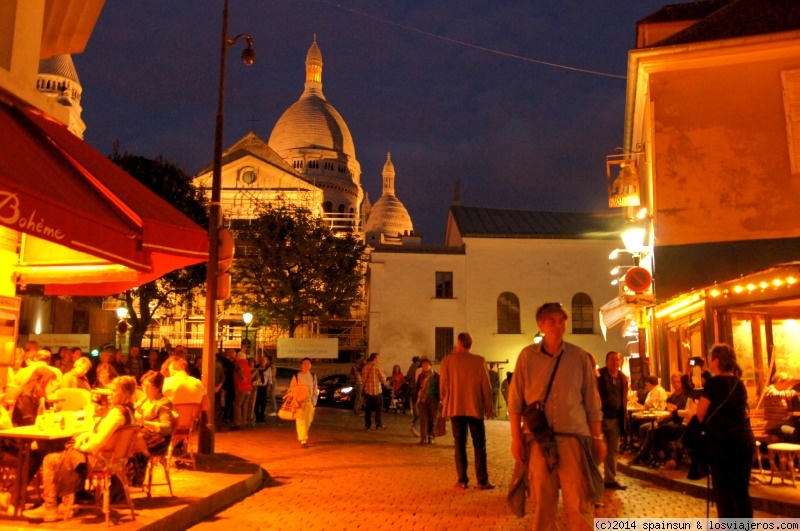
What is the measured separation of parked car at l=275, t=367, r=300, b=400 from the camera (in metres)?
25.0

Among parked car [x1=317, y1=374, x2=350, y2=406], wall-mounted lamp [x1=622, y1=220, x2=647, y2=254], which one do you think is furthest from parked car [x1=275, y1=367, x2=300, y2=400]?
wall-mounted lamp [x1=622, y1=220, x2=647, y2=254]

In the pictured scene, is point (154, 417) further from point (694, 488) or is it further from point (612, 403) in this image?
point (694, 488)

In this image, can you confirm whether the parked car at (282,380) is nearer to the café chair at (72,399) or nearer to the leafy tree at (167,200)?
the leafy tree at (167,200)

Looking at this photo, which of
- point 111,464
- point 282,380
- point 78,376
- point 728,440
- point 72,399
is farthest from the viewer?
point 282,380

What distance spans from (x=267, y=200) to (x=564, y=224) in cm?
2289

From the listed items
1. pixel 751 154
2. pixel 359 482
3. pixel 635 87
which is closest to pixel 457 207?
pixel 635 87

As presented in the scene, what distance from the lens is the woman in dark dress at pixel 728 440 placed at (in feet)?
19.6

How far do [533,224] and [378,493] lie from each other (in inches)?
1278

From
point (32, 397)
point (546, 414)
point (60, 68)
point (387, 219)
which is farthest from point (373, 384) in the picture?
point (387, 219)

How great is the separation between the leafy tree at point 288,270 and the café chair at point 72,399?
29687 mm

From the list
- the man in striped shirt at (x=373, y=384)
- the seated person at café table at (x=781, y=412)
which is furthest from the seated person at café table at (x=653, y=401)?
the man in striped shirt at (x=373, y=384)

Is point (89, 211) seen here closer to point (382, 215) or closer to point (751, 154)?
point (751, 154)

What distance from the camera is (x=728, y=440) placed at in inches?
236

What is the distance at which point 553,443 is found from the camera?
5227mm
